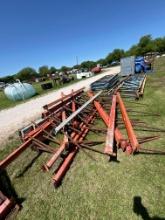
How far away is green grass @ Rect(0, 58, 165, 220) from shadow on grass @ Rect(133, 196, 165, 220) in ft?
0.09

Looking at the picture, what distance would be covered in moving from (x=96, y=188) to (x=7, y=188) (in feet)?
7.19

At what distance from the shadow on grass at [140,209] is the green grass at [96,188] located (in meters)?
Answer: 0.03

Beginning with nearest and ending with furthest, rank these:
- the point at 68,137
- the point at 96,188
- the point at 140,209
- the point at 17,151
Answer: the point at 140,209 < the point at 96,188 < the point at 17,151 < the point at 68,137

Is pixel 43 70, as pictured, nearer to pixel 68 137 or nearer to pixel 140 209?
pixel 68 137

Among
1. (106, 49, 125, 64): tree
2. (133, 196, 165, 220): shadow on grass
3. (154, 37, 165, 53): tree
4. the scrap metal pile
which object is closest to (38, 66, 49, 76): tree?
(106, 49, 125, 64): tree

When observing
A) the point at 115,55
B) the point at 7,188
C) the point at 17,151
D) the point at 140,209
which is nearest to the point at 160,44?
the point at 115,55

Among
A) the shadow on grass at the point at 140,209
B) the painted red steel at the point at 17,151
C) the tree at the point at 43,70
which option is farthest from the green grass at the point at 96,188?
Result: the tree at the point at 43,70

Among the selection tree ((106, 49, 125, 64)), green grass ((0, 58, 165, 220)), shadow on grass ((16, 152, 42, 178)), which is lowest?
tree ((106, 49, 125, 64))

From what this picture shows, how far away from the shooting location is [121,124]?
6.87 m

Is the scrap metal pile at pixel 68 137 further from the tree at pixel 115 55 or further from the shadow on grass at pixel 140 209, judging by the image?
the tree at pixel 115 55

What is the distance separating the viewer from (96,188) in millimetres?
3887

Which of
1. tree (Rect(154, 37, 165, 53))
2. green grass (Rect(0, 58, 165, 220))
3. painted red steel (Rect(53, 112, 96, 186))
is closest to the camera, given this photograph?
green grass (Rect(0, 58, 165, 220))

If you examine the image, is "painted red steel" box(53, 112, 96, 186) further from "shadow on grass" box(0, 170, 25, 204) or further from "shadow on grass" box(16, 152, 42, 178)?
"shadow on grass" box(16, 152, 42, 178)

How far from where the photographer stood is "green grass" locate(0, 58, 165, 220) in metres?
3.35
